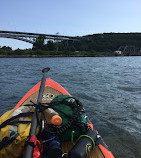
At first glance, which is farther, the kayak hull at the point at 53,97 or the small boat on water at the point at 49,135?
the kayak hull at the point at 53,97

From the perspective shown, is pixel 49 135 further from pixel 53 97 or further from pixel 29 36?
pixel 29 36

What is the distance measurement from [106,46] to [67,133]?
102 metres

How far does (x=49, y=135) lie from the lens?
1665 mm

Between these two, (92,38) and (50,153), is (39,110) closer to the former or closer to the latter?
(50,153)

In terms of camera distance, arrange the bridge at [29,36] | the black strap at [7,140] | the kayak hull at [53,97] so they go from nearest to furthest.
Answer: the black strap at [7,140] < the kayak hull at [53,97] < the bridge at [29,36]

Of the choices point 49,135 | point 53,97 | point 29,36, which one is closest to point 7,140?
point 49,135

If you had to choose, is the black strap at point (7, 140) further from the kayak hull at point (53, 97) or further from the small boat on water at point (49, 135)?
the kayak hull at point (53, 97)

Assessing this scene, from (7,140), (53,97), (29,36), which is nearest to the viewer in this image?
(7,140)

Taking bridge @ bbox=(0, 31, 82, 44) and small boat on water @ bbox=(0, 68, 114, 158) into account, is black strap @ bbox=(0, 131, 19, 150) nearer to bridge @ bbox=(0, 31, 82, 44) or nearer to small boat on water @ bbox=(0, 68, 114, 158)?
small boat on water @ bbox=(0, 68, 114, 158)

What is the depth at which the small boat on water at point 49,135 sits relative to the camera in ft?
4.71

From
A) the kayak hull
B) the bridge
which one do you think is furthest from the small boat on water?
the bridge

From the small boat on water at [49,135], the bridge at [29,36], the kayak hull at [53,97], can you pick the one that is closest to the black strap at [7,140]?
the small boat on water at [49,135]

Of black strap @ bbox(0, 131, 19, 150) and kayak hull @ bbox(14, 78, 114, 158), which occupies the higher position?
black strap @ bbox(0, 131, 19, 150)

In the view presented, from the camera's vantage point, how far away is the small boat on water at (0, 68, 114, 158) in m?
1.44
